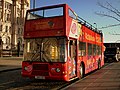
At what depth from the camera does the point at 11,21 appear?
3629 inches

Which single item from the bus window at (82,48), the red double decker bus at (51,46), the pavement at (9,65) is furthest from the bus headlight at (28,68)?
the pavement at (9,65)

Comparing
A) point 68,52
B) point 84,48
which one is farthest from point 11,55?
point 68,52

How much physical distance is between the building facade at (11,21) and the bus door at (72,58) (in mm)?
A: 71094

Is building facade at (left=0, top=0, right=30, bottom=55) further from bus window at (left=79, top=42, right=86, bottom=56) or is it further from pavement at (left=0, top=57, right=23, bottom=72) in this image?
bus window at (left=79, top=42, right=86, bottom=56)

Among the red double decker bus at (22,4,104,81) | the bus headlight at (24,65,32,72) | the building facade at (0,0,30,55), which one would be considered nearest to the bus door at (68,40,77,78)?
the red double decker bus at (22,4,104,81)

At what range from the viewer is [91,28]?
19578 mm

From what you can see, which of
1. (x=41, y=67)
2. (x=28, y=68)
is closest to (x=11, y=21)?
(x=28, y=68)

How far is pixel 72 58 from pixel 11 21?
264 feet

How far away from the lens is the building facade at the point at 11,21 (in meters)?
86.6

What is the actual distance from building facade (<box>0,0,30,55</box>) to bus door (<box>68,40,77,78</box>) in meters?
71.1

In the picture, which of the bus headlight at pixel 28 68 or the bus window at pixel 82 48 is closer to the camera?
the bus headlight at pixel 28 68

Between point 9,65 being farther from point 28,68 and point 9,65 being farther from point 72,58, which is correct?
point 72,58

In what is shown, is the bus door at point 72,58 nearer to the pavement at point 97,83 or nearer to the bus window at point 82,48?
the pavement at point 97,83

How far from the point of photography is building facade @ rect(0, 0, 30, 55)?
8656 cm
